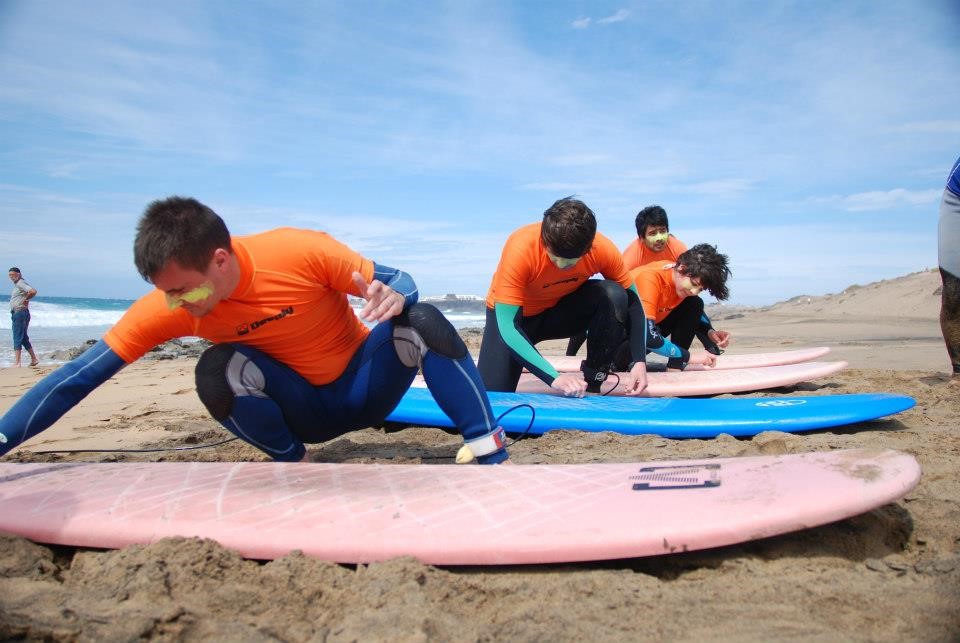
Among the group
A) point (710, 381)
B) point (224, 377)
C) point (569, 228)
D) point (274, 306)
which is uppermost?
point (569, 228)

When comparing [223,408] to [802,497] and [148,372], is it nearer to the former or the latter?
[802,497]

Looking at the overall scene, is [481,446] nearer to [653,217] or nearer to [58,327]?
[653,217]

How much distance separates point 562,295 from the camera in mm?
4188

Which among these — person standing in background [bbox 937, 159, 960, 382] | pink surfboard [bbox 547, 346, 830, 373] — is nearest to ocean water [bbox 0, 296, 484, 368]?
pink surfboard [bbox 547, 346, 830, 373]

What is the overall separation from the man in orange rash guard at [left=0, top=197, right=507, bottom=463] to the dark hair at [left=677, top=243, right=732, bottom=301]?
2.56 meters

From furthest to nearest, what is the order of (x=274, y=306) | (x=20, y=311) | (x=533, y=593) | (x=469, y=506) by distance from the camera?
(x=20, y=311) < (x=274, y=306) < (x=469, y=506) < (x=533, y=593)

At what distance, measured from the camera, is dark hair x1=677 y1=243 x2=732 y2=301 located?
461 centimetres

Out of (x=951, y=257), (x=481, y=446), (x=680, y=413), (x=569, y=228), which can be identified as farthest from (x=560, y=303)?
(x=951, y=257)

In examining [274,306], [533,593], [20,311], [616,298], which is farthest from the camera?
[20,311]

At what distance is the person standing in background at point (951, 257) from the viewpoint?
14.6ft

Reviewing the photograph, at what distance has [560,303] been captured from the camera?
4.25 meters

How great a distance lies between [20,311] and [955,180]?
391 inches

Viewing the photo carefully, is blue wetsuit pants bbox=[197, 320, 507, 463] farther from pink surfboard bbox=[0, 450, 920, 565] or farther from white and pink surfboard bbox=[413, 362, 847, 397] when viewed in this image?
white and pink surfboard bbox=[413, 362, 847, 397]

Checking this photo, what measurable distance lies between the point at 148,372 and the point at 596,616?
6.97 meters
